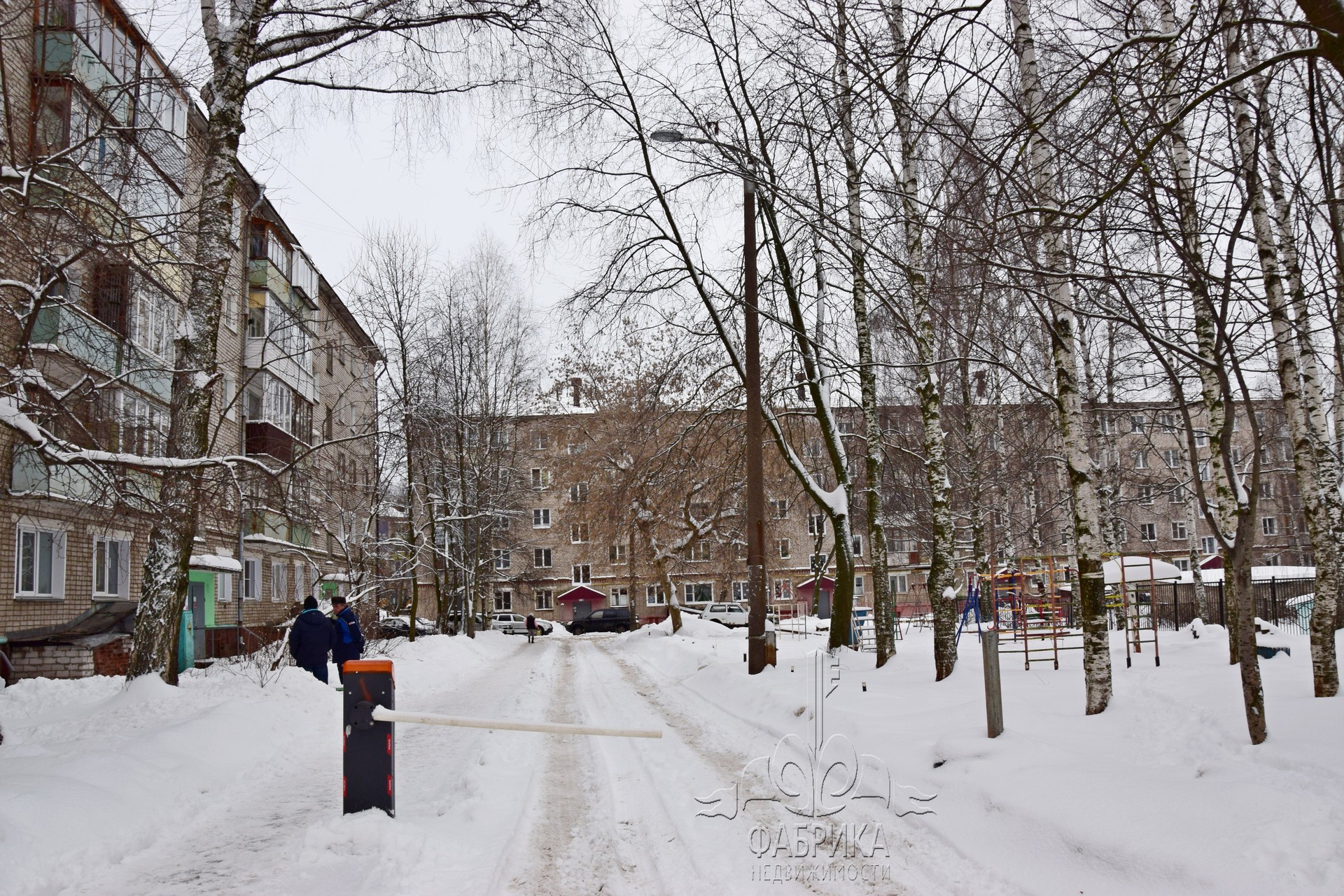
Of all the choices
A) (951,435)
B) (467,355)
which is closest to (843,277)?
(951,435)

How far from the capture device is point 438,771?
8406 mm

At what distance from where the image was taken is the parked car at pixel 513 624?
2186 inches

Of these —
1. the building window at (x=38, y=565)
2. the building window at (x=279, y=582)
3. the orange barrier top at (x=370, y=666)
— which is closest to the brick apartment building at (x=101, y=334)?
the building window at (x=38, y=565)

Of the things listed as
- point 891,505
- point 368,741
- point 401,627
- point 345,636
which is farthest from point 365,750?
point 401,627

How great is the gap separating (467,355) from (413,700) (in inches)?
876

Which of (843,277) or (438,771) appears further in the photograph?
(843,277)

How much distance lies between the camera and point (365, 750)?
617 cm

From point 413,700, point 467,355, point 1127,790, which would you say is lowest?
point 413,700

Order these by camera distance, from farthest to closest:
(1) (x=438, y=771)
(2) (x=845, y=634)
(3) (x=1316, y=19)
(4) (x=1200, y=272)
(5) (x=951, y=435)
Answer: (5) (x=951, y=435) < (2) (x=845, y=634) < (1) (x=438, y=771) < (4) (x=1200, y=272) < (3) (x=1316, y=19)

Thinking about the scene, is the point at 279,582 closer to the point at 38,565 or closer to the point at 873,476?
the point at 38,565

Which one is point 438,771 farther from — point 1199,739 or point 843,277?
point 843,277

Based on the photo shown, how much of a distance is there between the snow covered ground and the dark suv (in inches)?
1775

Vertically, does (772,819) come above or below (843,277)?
below

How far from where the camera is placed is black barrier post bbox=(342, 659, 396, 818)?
618 centimetres
